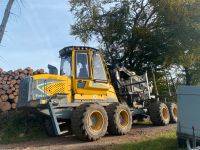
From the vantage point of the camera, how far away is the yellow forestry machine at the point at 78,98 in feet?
39.5

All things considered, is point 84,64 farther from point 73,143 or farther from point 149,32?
point 149,32

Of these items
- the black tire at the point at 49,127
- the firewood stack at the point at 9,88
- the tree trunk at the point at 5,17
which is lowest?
the black tire at the point at 49,127

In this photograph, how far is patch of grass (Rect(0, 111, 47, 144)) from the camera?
13359 mm

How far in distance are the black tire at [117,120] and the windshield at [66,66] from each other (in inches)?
75.6

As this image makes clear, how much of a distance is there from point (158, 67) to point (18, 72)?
9.63 m

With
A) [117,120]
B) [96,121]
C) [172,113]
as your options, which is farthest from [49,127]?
[172,113]

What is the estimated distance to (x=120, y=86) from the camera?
52.0 ft

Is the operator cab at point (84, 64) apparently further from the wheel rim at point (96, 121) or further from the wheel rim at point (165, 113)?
the wheel rim at point (165, 113)

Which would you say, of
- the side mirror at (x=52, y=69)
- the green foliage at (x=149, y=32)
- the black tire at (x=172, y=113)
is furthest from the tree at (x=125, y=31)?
the side mirror at (x=52, y=69)

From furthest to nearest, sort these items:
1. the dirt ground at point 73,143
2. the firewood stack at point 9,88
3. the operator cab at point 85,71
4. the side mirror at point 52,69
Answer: the firewood stack at point 9,88 < the operator cab at point 85,71 < the side mirror at point 52,69 < the dirt ground at point 73,143

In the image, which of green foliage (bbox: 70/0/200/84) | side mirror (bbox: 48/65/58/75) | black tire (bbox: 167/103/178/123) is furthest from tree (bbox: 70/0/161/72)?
side mirror (bbox: 48/65/58/75)

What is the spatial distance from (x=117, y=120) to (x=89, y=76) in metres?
1.81

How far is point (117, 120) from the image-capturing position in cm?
1323

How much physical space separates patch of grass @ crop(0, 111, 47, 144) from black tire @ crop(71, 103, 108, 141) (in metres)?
2.37
